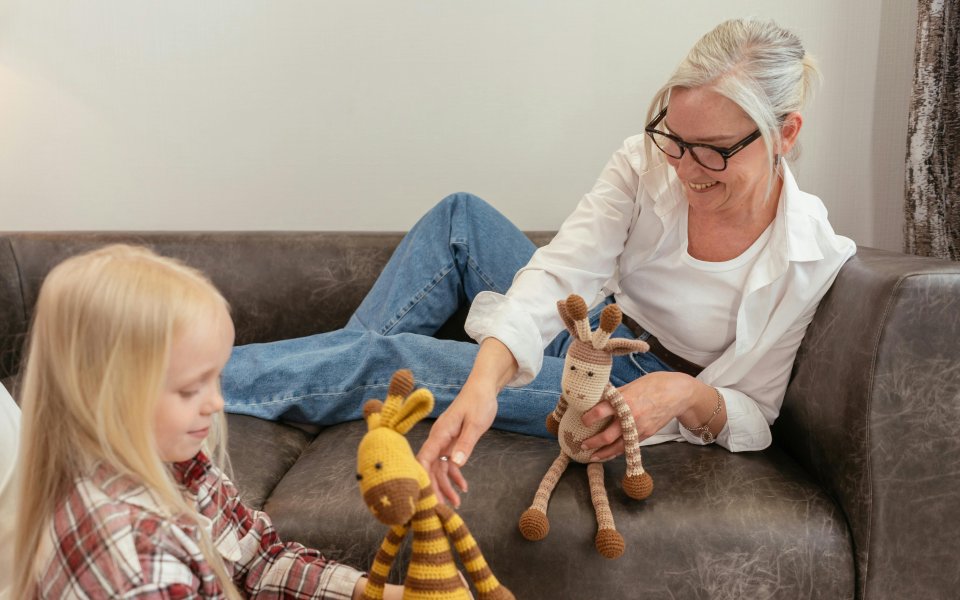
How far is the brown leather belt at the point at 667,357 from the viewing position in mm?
1390

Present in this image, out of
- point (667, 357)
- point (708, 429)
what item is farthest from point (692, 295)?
point (708, 429)

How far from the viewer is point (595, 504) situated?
1104mm

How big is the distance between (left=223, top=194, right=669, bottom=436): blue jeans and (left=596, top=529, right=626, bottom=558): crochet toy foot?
1.00 feet

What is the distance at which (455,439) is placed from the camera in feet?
3.42

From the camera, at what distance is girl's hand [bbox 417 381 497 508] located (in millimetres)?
991

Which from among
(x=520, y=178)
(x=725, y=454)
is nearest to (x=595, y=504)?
(x=725, y=454)

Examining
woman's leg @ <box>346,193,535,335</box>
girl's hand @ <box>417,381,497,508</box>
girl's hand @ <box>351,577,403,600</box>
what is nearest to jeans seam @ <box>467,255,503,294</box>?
woman's leg @ <box>346,193,535,335</box>

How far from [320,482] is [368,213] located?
3.68 feet

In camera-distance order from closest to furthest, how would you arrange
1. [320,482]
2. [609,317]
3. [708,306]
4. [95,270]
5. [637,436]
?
[95,270] < [609,317] < [637,436] < [320,482] < [708,306]

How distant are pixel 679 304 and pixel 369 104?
44.6 inches

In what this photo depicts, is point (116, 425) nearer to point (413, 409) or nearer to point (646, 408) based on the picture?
point (413, 409)

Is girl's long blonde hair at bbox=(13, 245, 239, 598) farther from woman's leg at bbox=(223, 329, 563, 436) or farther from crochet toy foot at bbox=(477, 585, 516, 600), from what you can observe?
woman's leg at bbox=(223, 329, 563, 436)

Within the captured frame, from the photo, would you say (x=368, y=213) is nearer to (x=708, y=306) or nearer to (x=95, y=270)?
(x=708, y=306)

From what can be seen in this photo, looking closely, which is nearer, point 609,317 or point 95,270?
point 95,270
